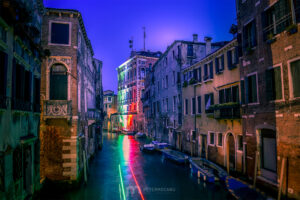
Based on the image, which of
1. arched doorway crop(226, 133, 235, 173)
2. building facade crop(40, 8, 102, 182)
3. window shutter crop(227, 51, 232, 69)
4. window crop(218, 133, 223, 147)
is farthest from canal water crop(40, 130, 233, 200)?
window shutter crop(227, 51, 232, 69)

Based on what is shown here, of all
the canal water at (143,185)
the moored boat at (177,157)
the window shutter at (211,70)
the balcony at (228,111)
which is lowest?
the canal water at (143,185)

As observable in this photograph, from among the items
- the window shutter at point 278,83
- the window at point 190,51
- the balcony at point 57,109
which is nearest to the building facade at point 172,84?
the window at point 190,51

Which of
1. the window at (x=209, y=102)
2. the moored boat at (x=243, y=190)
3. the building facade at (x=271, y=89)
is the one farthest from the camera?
the window at (x=209, y=102)

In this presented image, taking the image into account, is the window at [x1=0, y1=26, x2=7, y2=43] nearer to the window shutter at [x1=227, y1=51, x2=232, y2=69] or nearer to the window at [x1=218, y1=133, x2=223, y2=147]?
the window shutter at [x1=227, y1=51, x2=232, y2=69]

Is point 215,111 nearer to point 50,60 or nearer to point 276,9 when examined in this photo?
point 276,9

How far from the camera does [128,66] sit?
5794 centimetres

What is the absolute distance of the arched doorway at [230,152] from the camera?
609 inches

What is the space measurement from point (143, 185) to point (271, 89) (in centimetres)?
962

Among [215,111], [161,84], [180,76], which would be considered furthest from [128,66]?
[215,111]

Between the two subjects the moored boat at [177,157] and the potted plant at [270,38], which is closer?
the potted plant at [270,38]

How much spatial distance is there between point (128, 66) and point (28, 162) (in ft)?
162

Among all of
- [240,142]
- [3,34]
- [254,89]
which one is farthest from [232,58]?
[3,34]

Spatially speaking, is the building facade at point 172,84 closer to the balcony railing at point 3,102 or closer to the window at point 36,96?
the window at point 36,96

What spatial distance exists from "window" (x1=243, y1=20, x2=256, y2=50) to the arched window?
11.2m
